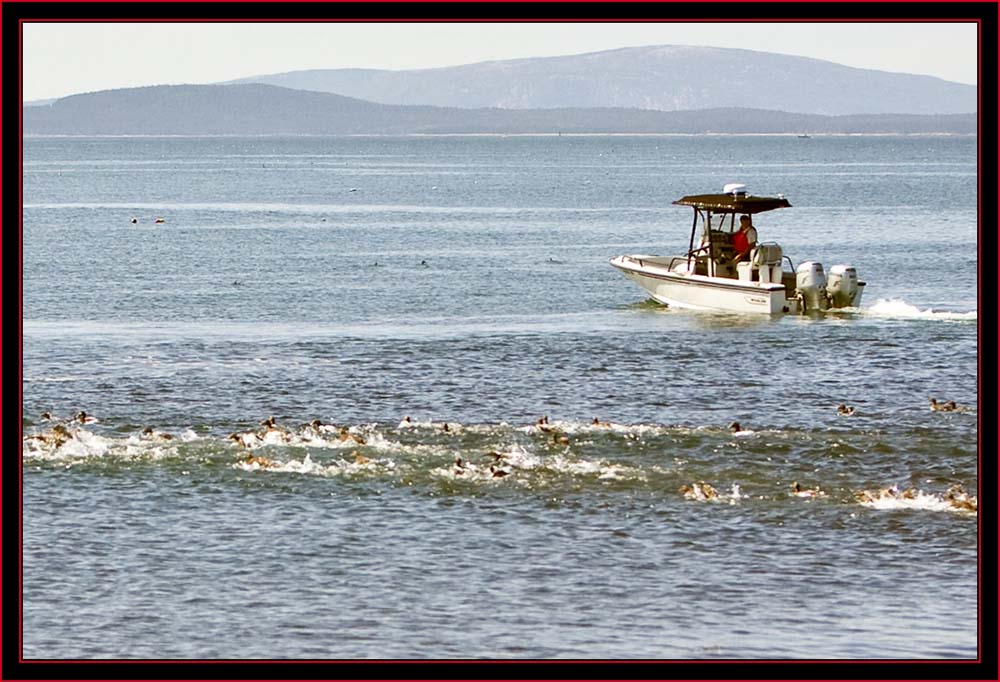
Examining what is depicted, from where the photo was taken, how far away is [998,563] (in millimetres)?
10648

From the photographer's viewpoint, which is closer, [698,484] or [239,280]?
[698,484]

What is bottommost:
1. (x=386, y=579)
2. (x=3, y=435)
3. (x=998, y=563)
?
(x=386, y=579)

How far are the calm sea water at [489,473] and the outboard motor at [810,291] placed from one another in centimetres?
56

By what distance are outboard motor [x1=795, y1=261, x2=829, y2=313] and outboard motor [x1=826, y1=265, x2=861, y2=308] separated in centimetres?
33

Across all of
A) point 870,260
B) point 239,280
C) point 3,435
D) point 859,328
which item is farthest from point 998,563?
point 870,260

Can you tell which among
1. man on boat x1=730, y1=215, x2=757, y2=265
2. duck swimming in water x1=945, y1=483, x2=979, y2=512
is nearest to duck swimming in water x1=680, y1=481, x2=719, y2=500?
duck swimming in water x1=945, y1=483, x2=979, y2=512

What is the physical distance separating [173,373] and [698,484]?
1709 cm

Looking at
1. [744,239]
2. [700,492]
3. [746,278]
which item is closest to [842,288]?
Result: [746,278]

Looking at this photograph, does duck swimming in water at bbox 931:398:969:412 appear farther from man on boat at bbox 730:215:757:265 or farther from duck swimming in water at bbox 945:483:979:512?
man on boat at bbox 730:215:757:265

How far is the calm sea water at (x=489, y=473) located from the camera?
1989cm

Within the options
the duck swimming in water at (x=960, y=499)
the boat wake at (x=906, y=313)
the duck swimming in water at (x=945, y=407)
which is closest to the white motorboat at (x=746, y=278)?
the boat wake at (x=906, y=313)

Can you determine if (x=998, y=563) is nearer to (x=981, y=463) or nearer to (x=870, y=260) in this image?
(x=981, y=463)

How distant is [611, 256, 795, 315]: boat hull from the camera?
4941 centimetres

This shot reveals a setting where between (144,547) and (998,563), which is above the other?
(998,563)
